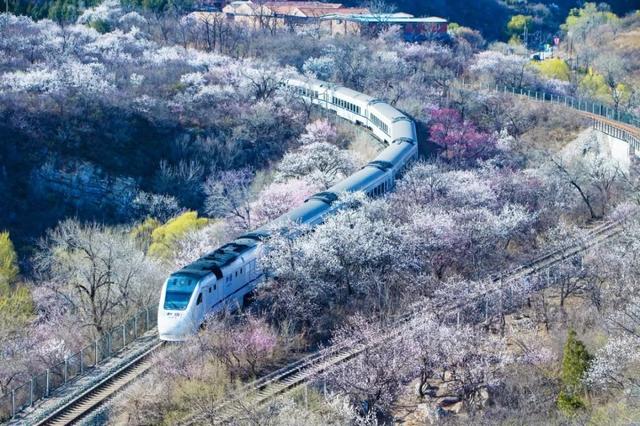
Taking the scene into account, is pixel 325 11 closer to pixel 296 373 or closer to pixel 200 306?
pixel 200 306

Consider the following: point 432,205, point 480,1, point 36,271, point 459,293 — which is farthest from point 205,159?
point 480,1

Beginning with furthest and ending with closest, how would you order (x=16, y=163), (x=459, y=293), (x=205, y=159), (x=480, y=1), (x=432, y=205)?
(x=480, y=1), (x=205, y=159), (x=16, y=163), (x=432, y=205), (x=459, y=293)

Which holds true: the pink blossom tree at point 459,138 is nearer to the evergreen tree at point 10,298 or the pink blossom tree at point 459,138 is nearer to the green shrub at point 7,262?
the green shrub at point 7,262

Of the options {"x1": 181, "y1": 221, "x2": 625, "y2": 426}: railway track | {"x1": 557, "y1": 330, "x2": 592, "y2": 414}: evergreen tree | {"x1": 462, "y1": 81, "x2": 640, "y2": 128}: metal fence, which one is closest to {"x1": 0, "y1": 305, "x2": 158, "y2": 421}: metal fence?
{"x1": 181, "y1": 221, "x2": 625, "y2": 426}: railway track

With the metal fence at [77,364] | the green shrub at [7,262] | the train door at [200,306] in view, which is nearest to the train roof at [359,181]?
the metal fence at [77,364]

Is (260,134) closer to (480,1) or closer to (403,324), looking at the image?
(403,324)

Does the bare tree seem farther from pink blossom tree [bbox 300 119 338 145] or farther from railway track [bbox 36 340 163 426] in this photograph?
pink blossom tree [bbox 300 119 338 145]
